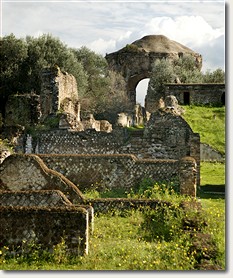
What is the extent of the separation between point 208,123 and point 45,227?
59.4 ft

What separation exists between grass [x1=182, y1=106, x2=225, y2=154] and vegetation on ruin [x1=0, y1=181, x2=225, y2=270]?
12.2 metres

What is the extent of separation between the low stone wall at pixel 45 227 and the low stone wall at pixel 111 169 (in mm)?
5373

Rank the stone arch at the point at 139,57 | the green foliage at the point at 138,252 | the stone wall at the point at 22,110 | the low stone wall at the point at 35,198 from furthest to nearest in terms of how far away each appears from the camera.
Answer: the stone arch at the point at 139,57 → the stone wall at the point at 22,110 → the low stone wall at the point at 35,198 → the green foliage at the point at 138,252

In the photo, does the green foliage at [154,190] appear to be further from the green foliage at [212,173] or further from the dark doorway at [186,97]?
the dark doorway at [186,97]

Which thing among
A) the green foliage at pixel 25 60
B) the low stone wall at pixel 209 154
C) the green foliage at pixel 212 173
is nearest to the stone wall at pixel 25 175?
the green foliage at pixel 212 173

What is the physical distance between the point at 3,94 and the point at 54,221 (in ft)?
85.4

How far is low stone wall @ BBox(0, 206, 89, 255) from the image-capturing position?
8398 mm

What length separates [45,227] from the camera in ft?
27.7

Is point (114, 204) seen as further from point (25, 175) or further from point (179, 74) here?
point (179, 74)

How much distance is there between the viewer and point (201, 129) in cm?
2519

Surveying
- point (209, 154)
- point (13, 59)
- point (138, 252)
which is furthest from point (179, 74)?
point (138, 252)

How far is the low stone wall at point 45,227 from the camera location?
840cm

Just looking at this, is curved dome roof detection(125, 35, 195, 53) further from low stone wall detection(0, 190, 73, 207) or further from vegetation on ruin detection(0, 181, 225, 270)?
low stone wall detection(0, 190, 73, 207)

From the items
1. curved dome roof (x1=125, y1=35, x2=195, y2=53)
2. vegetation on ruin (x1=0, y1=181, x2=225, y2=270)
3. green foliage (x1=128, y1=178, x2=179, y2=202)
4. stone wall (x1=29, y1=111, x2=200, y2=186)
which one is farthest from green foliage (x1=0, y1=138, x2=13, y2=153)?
A: curved dome roof (x1=125, y1=35, x2=195, y2=53)
